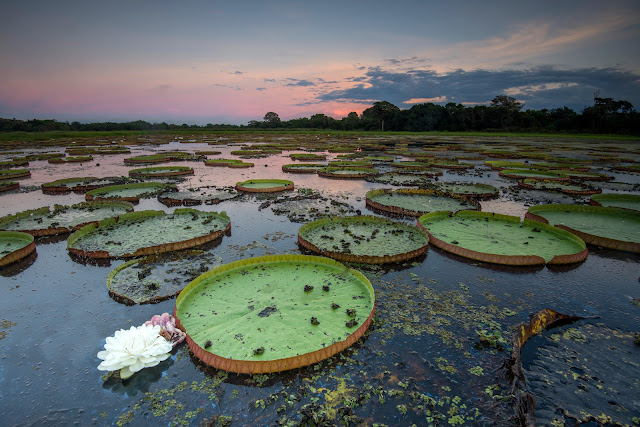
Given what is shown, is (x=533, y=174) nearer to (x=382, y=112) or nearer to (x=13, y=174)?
(x=13, y=174)

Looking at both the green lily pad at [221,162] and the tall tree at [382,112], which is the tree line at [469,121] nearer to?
the tall tree at [382,112]

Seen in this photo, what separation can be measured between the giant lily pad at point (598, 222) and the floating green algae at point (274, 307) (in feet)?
17.9

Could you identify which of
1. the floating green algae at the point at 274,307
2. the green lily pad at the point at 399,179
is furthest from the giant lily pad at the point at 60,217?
the green lily pad at the point at 399,179

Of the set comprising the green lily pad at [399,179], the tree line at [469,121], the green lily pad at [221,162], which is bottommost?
the green lily pad at [399,179]

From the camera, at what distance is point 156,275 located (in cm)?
490

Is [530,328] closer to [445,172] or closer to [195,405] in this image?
[195,405]

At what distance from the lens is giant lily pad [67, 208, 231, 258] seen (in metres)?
5.73

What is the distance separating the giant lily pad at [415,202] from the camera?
8.47 meters

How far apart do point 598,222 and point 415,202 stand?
13.9 feet

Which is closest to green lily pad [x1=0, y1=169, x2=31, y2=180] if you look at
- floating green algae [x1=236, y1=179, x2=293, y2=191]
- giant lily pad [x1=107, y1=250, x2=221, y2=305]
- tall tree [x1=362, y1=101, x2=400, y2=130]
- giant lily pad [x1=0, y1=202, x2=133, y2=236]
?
giant lily pad [x1=0, y1=202, x2=133, y2=236]

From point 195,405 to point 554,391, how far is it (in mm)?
3338

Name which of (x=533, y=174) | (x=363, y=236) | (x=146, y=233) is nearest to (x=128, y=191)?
(x=146, y=233)

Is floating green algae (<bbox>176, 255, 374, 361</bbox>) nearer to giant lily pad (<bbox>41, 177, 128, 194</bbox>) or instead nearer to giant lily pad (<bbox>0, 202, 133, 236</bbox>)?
giant lily pad (<bbox>0, 202, 133, 236</bbox>)

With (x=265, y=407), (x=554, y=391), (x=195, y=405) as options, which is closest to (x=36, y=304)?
(x=195, y=405)
